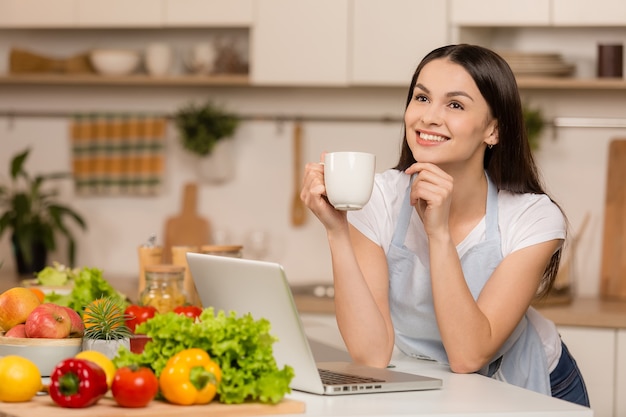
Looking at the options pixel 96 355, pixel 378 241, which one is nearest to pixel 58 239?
pixel 378 241

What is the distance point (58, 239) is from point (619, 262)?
2.29 m

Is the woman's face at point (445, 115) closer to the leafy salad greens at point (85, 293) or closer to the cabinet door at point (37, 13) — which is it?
the leafy salad greens at point (85, 293)

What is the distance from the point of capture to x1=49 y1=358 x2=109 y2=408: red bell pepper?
144cm

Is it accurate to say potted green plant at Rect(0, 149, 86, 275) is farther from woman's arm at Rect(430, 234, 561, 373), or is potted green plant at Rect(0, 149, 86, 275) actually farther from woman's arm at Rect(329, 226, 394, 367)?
woman's arm at Rect(430, 234, 561, 373)

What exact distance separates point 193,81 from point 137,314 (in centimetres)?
213

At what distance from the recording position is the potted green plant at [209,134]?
4.05 metres

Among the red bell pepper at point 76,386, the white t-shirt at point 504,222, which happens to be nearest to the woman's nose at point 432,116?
the white t-shirt at point 504,222

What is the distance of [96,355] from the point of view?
60.6 inches

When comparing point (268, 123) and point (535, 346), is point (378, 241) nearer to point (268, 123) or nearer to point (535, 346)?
point (535, 346)

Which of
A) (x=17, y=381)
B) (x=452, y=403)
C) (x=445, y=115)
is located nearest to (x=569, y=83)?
(x=445, y=115)

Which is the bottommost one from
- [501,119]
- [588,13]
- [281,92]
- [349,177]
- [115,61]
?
[349,177]

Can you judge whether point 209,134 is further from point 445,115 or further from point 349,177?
point 349,177

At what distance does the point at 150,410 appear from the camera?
1449 mm

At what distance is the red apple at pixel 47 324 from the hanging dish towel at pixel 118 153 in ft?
8.14
